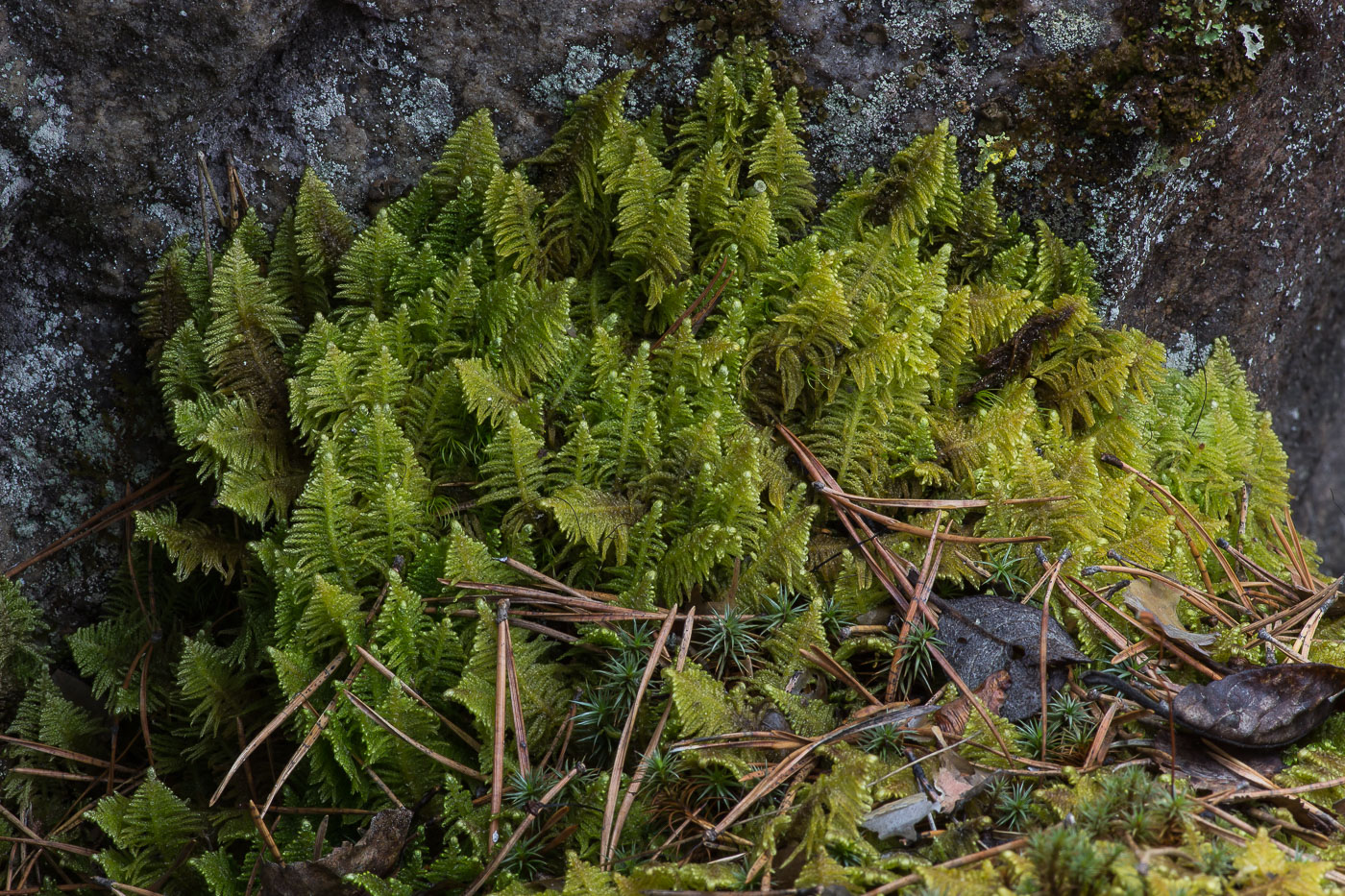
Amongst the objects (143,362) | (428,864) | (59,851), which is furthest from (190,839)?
(143,362)

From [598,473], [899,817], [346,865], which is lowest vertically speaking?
[899,817]

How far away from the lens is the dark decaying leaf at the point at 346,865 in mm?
2582

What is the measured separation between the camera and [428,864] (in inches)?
107

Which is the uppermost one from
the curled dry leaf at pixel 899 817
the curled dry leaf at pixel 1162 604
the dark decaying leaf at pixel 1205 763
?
the curled dry leaf at pixel 899 817

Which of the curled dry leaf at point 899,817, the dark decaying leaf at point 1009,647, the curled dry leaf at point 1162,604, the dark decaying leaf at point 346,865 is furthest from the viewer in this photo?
the curled dry leaf at point 1162,604

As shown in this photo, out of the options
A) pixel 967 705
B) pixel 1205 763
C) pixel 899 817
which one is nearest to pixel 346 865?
pixel 899 817

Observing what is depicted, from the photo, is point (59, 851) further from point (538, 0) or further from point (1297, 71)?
point (1297, 71)

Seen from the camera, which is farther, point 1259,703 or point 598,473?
point 598,473

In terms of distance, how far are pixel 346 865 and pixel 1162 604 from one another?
Answer: 2667 mm

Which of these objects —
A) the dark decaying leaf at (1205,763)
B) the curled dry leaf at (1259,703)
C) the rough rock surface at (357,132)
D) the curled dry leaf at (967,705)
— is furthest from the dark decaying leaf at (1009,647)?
the rough rock surface at (357,132)

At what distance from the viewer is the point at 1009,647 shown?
113 inches

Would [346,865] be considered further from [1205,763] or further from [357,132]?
[357,132]

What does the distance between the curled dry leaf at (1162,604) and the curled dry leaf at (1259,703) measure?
0.84 ft

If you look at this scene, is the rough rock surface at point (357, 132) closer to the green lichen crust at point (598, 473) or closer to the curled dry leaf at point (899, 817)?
the green lichen crust at point (598, 473)
